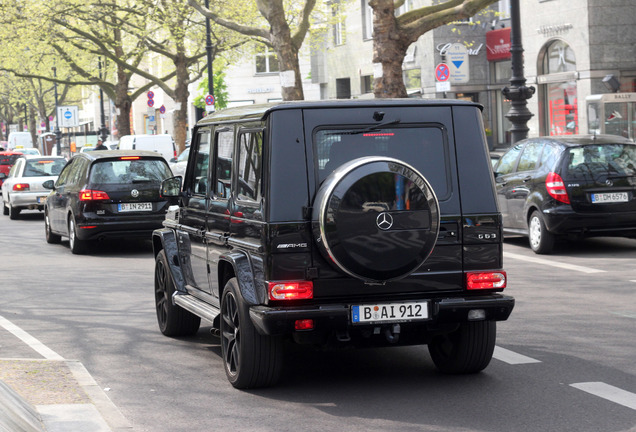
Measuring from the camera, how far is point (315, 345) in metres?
6.91

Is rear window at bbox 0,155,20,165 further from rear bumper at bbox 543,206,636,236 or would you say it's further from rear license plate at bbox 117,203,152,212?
rear bumper at bbox 543,206,636,236

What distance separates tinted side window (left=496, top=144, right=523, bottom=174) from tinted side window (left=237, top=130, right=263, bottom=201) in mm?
9389

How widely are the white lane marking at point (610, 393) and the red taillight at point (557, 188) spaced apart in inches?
309

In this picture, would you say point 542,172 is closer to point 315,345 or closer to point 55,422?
point 315,345

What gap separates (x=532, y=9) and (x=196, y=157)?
29382mm

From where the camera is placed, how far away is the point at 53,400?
669 cm

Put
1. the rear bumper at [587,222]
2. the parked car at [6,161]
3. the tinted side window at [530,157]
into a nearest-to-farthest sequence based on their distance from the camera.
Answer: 1. the rear bumper at [587,222]
2. the tinted side window at [530,157]
3. the parked car at [6,161]

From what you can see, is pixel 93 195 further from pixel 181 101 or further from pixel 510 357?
pixel 181 101

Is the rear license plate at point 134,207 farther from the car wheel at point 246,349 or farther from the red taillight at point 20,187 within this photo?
the red taillight at point 20,187

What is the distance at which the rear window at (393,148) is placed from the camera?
266 inches

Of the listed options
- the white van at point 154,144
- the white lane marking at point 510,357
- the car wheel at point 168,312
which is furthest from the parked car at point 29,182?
the white lane marking at point 510,357

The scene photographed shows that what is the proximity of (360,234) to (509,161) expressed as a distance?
10331 mm

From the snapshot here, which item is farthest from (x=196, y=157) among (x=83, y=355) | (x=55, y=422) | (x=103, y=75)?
(x=103, y=75)

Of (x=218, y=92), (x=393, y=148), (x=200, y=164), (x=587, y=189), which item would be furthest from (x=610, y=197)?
(x=218, y=92)
